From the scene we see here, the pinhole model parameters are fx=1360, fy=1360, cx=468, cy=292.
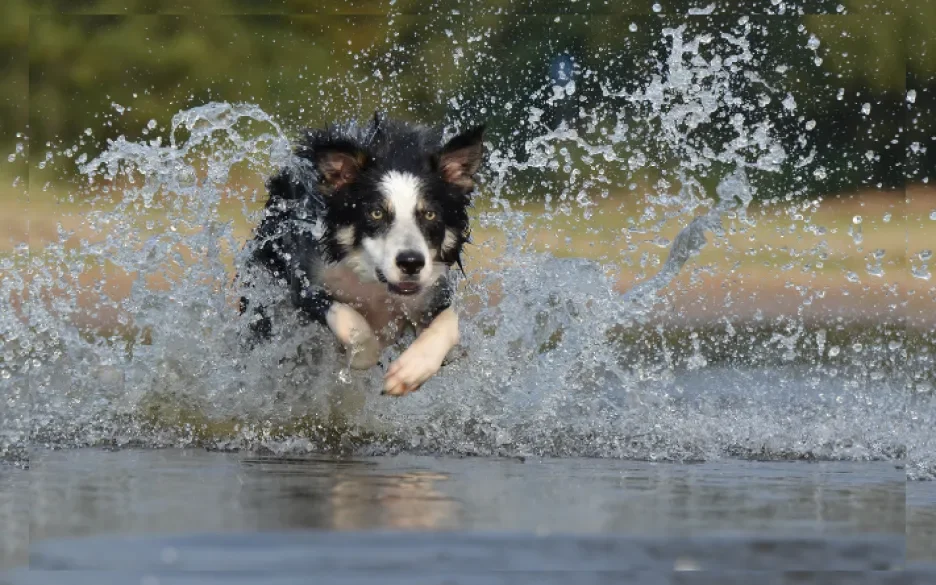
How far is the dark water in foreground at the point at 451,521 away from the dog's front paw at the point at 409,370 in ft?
0.97

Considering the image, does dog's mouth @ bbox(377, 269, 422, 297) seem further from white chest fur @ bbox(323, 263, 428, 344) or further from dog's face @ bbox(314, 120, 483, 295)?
white chest fur @ bbox(323, 263, 428, 344)

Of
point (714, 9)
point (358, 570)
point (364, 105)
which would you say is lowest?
point (358, 570)

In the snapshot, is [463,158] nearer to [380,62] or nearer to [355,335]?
[355,335]

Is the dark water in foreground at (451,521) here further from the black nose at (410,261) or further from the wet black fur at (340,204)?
the wet black fur at (340,204)

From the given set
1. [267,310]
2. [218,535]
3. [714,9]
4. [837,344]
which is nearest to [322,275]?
[267,310]

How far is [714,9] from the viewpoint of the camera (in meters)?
14.8

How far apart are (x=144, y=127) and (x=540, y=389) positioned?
9636 mm

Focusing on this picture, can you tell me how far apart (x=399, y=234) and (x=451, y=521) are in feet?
6.13

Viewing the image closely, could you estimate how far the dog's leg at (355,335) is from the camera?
577 cm

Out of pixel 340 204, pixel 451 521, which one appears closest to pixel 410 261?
pixel 340 204

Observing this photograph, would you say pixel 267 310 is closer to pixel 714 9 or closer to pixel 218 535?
pixel 218 535

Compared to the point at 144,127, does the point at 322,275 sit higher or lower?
lower

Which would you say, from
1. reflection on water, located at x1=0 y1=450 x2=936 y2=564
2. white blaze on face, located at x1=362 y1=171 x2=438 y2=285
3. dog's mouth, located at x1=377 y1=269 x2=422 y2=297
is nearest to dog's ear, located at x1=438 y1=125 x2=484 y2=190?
white blaze on face, located at x1=362 y1=171 x2=438 y2=285

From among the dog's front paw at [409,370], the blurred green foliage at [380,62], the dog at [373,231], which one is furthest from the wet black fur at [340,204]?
the blurred green foliage at [380,62]
